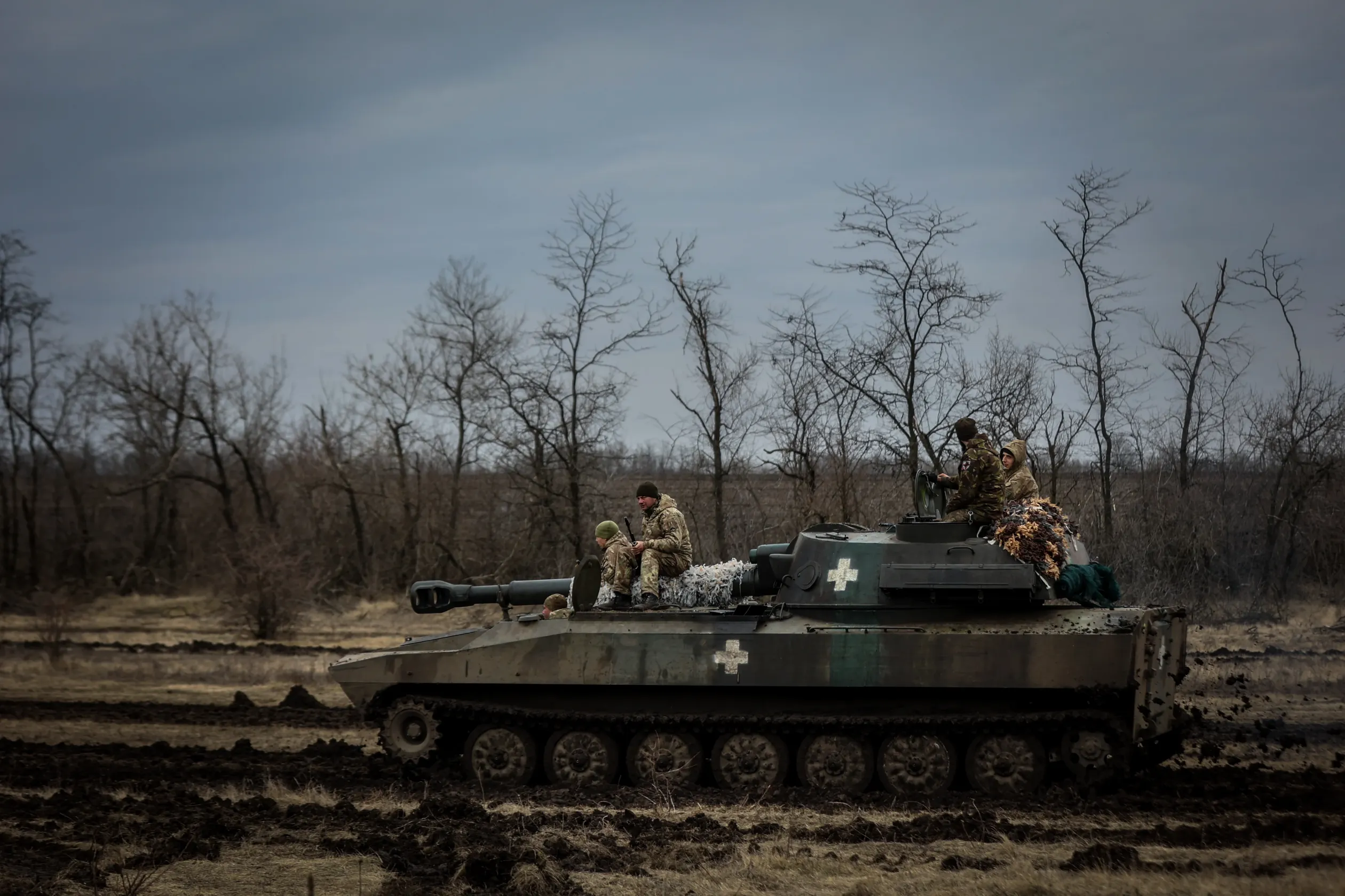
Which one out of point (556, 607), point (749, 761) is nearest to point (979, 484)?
point (749, 761)

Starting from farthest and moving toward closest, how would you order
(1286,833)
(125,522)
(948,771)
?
(125,522)
(948,771)
(1286,833)

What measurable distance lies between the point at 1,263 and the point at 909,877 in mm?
42452

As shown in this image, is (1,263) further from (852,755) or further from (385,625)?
(852,755)

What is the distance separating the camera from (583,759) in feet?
41.1

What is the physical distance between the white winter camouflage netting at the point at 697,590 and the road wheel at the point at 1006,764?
2.80m

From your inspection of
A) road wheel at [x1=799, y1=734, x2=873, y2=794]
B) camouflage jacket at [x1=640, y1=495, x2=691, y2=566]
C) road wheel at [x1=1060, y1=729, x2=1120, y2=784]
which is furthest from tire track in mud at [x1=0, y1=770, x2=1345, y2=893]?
camouflage jacket at [x1=640, y1=495, x2=691, y2=566]

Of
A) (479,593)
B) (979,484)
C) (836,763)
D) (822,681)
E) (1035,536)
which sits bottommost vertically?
(836,763)

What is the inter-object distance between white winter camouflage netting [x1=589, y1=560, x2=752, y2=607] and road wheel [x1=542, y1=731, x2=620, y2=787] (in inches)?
51.2

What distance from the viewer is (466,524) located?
36031mm

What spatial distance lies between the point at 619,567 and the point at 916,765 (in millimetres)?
3345

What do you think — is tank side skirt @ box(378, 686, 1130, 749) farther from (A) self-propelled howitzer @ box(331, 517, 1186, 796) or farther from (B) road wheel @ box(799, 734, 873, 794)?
(B) road wheel @ box(799, 734, 873, 794)

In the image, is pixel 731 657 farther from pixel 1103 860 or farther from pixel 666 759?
pixel 1103 860

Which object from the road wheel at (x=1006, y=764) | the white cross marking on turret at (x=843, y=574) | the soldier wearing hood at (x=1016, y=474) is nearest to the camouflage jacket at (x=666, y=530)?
the white cross marking on turret at (x=843, y=574)

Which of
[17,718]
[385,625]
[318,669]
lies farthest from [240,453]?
[17,718]
